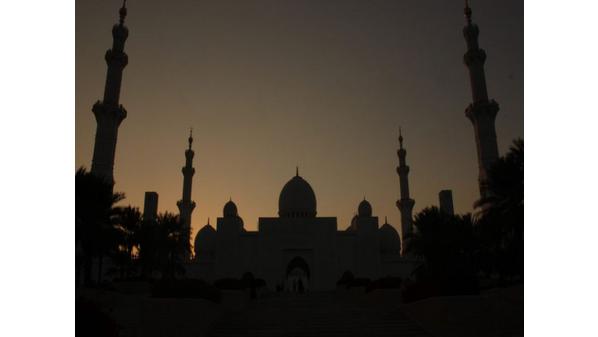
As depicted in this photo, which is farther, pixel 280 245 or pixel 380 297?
pixel 280 245

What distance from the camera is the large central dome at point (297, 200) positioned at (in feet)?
151

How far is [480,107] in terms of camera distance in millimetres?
31312

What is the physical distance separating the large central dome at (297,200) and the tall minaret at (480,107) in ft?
59.4

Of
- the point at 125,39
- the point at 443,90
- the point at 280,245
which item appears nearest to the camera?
the point at 443,90

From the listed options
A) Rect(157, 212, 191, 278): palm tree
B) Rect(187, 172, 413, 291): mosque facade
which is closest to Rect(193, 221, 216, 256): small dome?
Rect(187, 172, 413, 291): mosque facade

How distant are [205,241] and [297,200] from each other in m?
10.9

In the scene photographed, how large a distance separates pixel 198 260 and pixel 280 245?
7826 millimetres

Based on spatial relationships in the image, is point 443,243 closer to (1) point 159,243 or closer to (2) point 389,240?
(1) point 159,243
